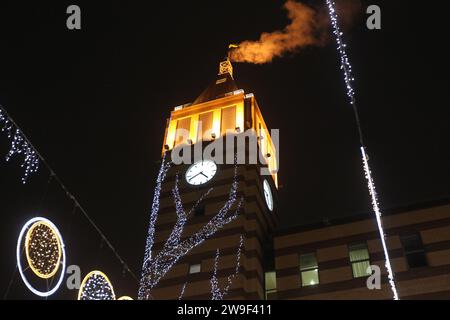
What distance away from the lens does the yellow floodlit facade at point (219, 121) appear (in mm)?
35281

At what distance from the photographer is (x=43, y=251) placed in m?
17.7

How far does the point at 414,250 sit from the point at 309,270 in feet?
16.9

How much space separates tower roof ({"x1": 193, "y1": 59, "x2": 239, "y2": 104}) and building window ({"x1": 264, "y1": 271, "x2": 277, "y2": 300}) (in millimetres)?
16211

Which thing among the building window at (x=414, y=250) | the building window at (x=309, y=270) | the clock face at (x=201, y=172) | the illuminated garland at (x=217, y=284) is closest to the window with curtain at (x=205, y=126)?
A: the clock face at (x=201, y=172)

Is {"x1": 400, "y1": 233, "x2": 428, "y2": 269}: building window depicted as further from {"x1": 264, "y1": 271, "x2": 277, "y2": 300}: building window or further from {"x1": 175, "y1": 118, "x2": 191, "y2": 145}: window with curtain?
{"x1": 175, "y1": 118, "x2": 191, "y2": 145}: window with curtain

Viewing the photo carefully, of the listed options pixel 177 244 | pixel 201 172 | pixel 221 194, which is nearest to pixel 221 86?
pixel 201 172

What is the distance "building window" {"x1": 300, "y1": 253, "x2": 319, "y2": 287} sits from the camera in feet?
83.7

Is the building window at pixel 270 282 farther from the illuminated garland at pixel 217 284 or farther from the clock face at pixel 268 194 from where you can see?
the clock face at pixel 268 194

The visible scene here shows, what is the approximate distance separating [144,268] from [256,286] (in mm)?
6863

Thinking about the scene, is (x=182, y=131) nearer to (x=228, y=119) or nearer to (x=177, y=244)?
(x=228, y=119)

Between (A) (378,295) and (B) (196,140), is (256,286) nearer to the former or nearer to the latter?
(A) (378,295)
